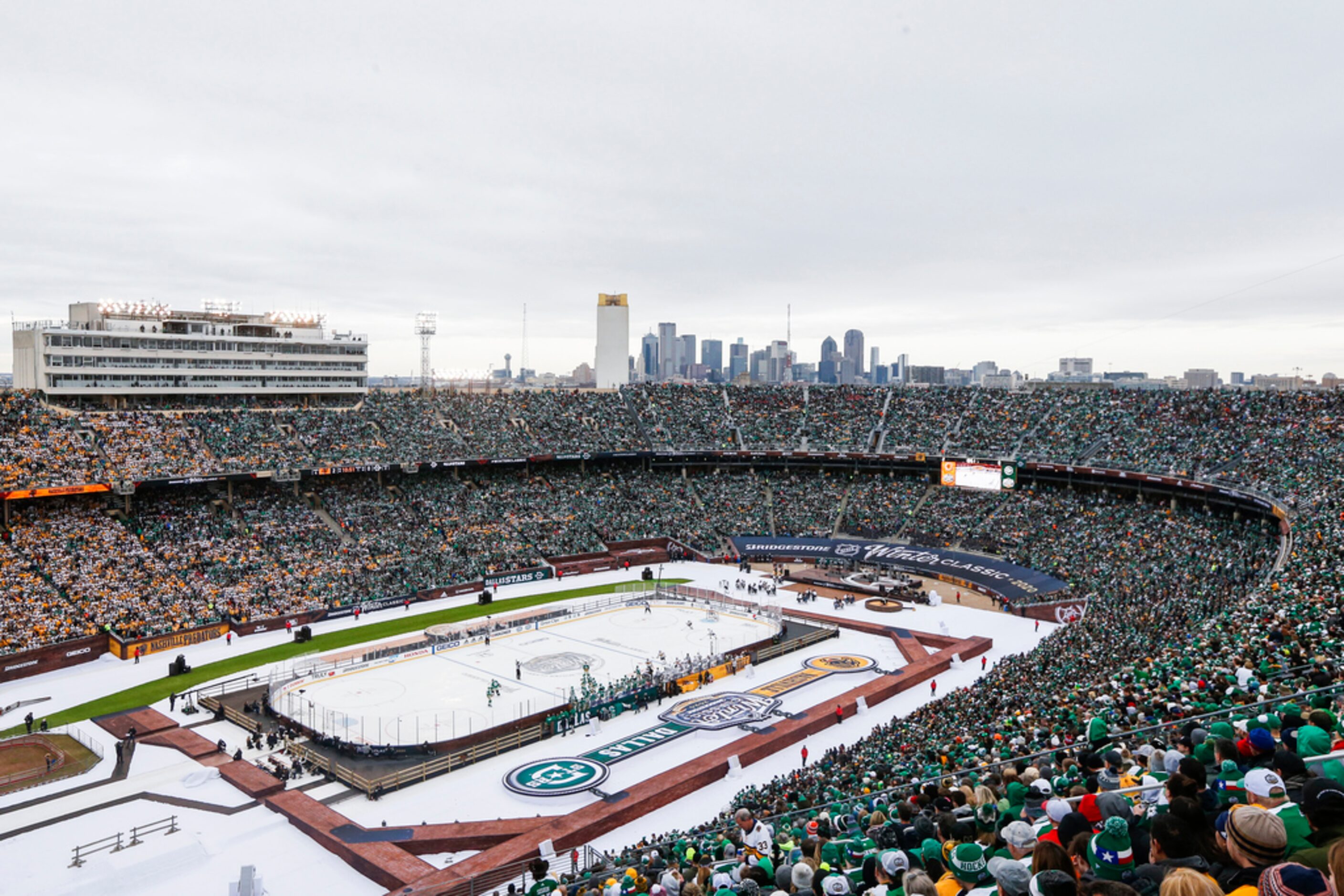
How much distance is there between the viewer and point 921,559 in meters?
59.3

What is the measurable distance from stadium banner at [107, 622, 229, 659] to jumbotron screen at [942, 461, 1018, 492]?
46.9 meters

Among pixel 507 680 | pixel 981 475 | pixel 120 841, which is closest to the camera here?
pixel 120 841

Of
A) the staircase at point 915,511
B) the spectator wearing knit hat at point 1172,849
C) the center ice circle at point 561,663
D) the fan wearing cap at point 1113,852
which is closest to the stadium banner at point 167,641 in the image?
the center ice circle at point 561,663

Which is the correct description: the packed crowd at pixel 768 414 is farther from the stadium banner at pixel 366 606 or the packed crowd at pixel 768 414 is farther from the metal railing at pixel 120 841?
the metal railing at pixel 120 841

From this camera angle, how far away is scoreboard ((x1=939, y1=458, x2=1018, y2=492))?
5891 cm

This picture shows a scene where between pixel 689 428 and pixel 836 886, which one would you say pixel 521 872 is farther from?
pixel 689 428

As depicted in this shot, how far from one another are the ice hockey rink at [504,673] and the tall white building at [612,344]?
47.1 meters

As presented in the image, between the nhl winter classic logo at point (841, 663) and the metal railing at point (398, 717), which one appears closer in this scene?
the metal railing at point (398, 717)

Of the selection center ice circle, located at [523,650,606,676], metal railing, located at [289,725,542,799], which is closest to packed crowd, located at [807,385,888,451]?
center ice circle, located at [523,650,606,676]

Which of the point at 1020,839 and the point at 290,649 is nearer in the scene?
the point at 1020,839

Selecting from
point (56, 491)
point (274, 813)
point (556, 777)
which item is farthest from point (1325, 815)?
point (56, 491)

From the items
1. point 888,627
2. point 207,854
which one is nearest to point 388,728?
point 207,854

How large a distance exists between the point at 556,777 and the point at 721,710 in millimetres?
8169

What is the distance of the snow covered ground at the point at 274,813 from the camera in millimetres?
22547
